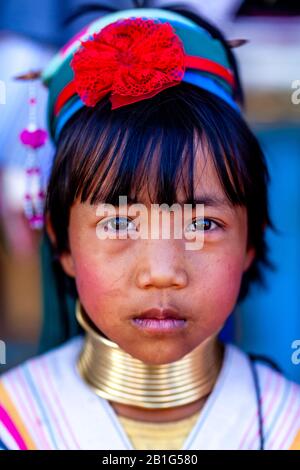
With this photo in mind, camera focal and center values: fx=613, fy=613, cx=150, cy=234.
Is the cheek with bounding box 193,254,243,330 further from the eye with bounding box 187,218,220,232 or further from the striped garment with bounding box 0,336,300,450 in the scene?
the striped garment with bounding box 0,336,300,450

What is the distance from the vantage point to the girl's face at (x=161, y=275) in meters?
1.29

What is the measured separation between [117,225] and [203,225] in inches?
7.6

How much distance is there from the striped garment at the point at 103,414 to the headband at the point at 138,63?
26.0 inches

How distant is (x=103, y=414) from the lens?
147cm

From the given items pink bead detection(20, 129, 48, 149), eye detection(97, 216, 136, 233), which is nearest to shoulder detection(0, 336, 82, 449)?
eye detection(97, 216, 136, 233)

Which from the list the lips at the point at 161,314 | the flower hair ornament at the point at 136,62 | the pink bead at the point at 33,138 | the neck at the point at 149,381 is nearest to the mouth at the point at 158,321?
the lips at the point at 161,314

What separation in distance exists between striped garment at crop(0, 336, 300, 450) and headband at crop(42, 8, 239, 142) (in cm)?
66

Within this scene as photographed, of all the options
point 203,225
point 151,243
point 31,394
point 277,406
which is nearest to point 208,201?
point 203,225

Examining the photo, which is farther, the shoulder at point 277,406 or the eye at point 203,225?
the shoulder at point 277,406

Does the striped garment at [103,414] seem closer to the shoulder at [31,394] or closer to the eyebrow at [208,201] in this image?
the shoulder at [31,394]

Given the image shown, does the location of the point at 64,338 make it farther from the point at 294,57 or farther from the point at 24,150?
the point at 294,57

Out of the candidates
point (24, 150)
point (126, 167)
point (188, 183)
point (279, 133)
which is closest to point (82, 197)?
point (126, 167)

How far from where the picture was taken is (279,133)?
2.26 metres

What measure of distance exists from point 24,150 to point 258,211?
0.92 meters
